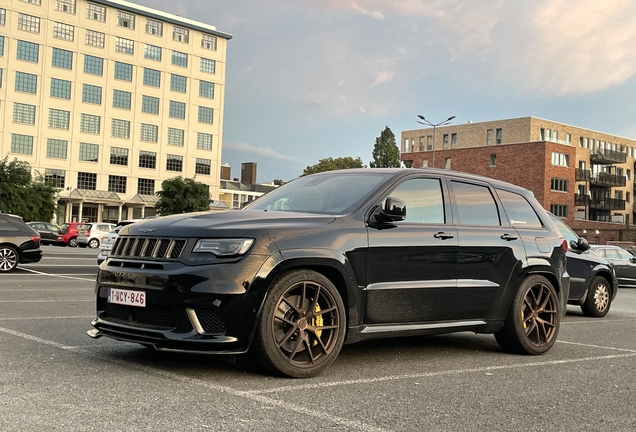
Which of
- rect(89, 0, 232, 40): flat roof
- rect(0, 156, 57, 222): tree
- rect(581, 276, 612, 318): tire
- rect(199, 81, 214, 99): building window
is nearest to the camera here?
rect(581, 276, 612, 318): tire

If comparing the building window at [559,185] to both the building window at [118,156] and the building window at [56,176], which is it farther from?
the building window at [56,176]

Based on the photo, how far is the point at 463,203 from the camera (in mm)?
7172

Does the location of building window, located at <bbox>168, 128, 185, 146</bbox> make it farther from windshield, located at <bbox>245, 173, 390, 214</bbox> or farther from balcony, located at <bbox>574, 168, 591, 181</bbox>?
windshield, located at <bbox>245, 173, 390, 214</bbox>

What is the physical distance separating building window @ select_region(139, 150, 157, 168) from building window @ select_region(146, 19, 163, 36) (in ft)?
41.5

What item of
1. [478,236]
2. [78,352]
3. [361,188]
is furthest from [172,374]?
[478,236]

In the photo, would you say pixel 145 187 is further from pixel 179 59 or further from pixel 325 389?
pixel 325 389

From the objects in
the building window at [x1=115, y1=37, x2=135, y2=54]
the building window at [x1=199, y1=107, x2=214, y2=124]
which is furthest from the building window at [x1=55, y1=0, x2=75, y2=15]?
the building window at [x1=199, y1=107, x2=214, y2=124]

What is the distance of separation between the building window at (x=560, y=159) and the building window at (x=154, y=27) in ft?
141

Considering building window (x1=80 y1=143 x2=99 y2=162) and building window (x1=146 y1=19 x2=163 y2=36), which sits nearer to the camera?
building window (x1=80 y1=143 x2=99 y2=162)

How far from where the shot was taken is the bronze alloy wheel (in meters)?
7.46

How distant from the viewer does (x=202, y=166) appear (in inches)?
3280

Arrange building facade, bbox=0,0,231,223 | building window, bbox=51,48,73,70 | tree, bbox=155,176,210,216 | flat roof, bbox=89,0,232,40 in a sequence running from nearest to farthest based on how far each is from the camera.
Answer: tree, bbox=155,176,210,216, building facade, bbox=0,0,231,223, building window, bbox=51,48,73,70, flat roof, bbox=89,0,232,40

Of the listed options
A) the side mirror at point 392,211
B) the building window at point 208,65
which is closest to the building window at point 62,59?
the building window at point 208,65

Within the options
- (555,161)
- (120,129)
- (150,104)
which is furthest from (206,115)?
(555,161)
